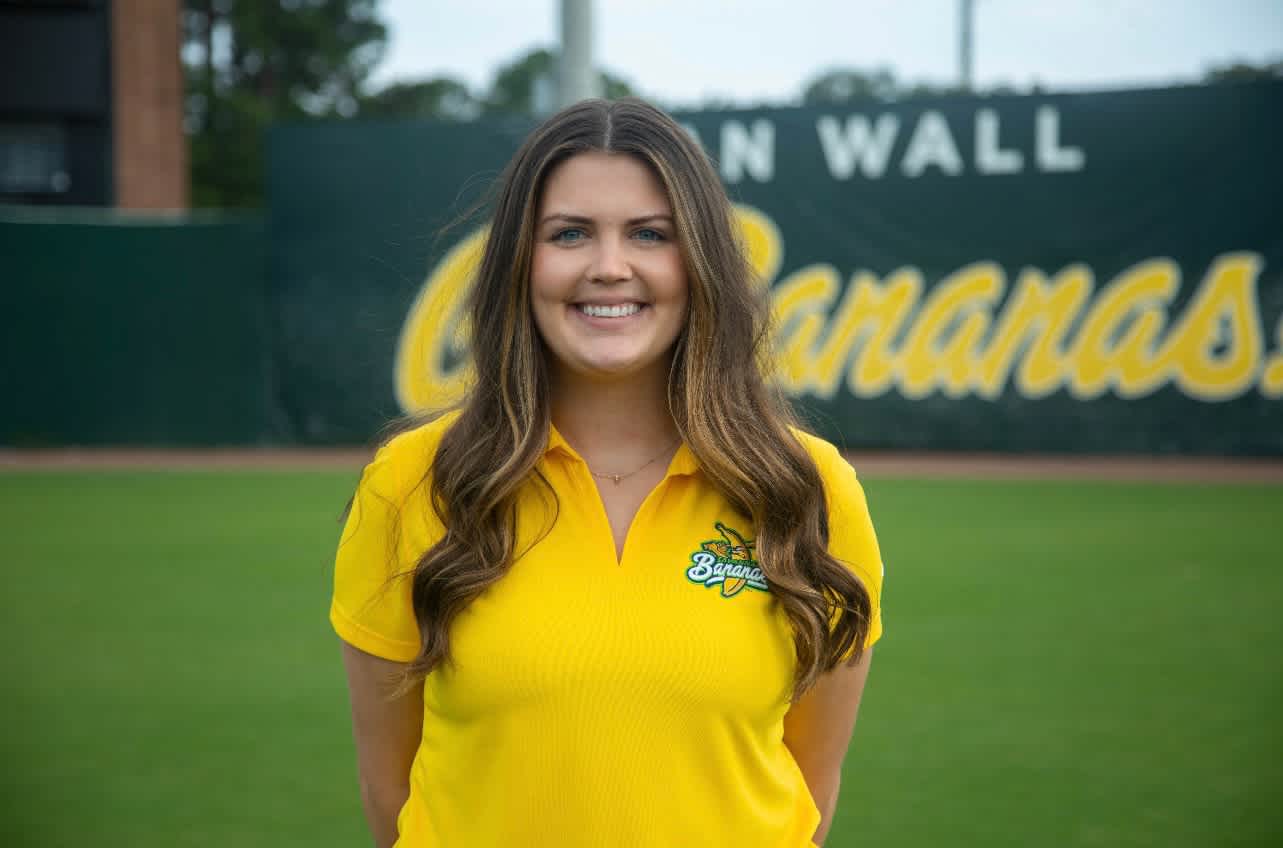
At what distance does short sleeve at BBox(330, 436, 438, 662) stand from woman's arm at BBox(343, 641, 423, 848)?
5cm

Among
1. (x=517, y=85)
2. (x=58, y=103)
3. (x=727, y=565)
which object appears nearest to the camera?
(x=727, y=565)

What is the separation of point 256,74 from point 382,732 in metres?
35.7

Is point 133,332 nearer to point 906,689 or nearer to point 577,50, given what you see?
point 577,50

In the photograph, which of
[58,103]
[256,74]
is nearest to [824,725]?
[58,103]

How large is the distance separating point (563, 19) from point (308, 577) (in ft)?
19.0

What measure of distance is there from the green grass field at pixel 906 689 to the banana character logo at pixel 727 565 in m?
1.89

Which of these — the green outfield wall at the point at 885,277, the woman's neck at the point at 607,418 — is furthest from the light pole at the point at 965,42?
the woman's neck at the point at 607,418

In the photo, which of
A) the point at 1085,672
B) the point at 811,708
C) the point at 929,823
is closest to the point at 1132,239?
the point at 1085,672

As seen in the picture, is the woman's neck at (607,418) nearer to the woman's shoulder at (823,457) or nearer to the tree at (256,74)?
the woman's shoulder at (823,457)

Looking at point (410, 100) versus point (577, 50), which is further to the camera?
point (410, 100)

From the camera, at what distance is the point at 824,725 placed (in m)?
2.11

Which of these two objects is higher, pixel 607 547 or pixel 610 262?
pixel 610 262

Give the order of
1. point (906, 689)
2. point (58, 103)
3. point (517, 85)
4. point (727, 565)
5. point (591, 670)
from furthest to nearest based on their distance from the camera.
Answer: point (517, 85) → point (58, 103) → point (906, 689) → point (727, 565) → point (591, 670)

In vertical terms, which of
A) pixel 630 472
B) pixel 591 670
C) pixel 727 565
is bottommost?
pixel 591 670
